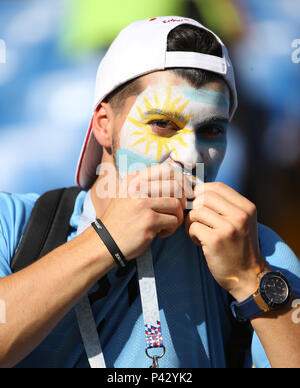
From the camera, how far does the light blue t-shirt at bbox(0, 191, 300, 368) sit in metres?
1.49

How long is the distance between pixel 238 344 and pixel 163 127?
846 mm

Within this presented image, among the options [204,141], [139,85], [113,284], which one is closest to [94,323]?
[113,284]

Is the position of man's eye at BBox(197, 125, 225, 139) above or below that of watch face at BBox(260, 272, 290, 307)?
above

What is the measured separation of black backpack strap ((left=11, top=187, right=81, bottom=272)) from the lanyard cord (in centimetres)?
23

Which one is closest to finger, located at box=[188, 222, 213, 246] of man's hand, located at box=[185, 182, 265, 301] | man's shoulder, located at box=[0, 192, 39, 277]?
man's hand, located at box=[185, 182, 265, 301]

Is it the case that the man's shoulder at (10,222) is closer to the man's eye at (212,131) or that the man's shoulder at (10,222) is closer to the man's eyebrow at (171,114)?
the man's eyebrow at (171,114)

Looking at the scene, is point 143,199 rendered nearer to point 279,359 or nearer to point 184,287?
point 184,287

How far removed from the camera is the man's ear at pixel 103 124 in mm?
1899

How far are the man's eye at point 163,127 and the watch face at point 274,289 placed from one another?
615 millimetres

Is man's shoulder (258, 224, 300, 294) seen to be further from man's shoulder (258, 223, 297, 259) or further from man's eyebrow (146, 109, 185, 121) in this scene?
man's eyebrow (146, 109, 185, 121)

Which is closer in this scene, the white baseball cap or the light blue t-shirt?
the light blue t-shirt

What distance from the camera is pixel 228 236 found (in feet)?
4.53

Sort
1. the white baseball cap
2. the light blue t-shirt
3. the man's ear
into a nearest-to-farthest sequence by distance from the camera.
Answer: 1. the light blue t-shirt
2. the white baseball cap
3. the man's ear

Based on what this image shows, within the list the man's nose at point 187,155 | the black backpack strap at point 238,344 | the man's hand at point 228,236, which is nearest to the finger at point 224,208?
the man's hand at point 228,236
